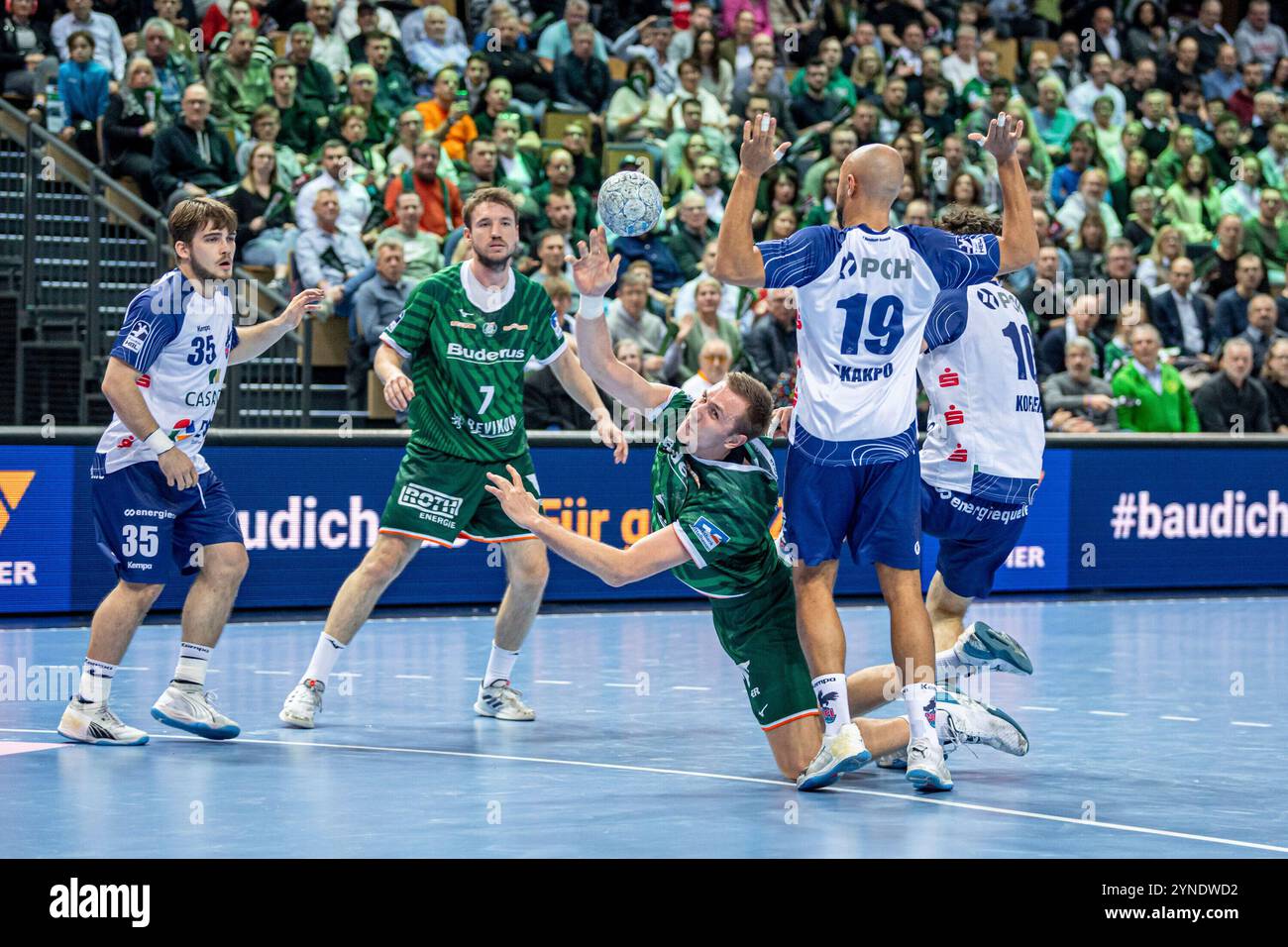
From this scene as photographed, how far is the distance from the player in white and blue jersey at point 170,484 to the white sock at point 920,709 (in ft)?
9.82

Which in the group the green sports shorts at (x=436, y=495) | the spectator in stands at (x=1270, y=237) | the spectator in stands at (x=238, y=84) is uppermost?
the spectator in stands at (x=238, y=84)

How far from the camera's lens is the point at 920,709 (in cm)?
696

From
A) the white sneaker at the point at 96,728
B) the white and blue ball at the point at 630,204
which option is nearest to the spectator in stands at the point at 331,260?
the white and blue ball at the point at 630,204

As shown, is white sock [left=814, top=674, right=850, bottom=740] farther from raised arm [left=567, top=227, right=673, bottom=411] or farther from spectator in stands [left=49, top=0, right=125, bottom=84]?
spectator in stands [left=49, top=0, right=125, bottom=84]

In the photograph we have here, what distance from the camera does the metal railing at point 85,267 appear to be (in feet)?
47.1

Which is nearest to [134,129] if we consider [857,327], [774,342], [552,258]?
[552,258]

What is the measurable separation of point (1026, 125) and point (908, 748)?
14.8m

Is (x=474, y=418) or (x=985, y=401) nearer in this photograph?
(x=985, y=401)

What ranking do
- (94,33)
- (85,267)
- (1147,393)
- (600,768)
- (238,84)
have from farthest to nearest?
(238,84) → (94,33) → (1147,393) → (85,267) → (600,768)

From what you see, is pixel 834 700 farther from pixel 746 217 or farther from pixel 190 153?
pixel 190 153

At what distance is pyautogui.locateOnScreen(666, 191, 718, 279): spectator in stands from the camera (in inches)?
675

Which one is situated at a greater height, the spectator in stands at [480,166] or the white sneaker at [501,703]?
the spectator in stands at [480,166]

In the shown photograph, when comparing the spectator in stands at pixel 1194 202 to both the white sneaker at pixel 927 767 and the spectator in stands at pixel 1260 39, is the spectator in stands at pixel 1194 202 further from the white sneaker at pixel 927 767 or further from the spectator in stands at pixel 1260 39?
the white sneaker at pixel 927 767

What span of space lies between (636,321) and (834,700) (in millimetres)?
8707
